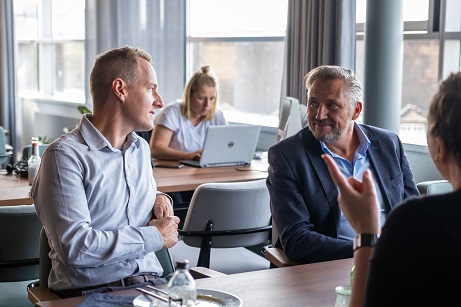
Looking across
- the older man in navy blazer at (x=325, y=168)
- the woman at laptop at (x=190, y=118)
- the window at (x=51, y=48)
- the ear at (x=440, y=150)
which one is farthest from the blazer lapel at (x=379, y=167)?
the window at (x=51, y=48)

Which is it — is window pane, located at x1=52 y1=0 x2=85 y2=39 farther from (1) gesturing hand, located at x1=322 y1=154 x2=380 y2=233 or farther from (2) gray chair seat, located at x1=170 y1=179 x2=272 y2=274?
(1) gesturing hand, located at x1=322 y1=154 x2=380 y2=233

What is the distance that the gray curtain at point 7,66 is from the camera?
895cm

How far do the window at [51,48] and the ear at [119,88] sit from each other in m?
5.98

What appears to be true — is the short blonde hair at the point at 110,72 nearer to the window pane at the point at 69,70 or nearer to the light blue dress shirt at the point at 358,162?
the light blue dress shirt at the point at 358,162

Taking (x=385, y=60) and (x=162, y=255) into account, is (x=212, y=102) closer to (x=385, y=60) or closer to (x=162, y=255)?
(x=385, y=60)

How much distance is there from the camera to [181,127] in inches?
213

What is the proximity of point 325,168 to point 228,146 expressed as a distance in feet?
6.39

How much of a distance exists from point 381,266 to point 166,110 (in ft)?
13.5

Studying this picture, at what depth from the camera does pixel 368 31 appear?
4.62 metres

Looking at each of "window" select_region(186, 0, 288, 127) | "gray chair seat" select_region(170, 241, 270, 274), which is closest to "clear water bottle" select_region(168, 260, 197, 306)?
"gray chair seat" select_region(170, 241, 270, 274)

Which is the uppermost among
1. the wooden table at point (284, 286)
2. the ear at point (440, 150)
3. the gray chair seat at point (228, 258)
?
the ear at point (440, 150)

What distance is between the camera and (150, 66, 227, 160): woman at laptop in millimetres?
5363

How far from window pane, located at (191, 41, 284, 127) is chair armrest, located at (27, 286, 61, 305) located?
385cm

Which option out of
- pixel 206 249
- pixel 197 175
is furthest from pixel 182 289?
pixel 197 175
